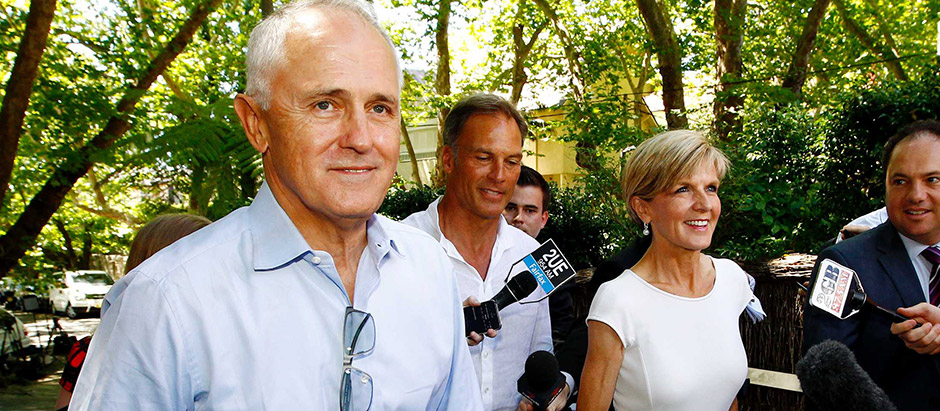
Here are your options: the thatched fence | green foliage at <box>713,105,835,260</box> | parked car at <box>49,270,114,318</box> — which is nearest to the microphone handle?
the thatched fence

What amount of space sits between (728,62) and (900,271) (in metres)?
10.5

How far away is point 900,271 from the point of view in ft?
9.91

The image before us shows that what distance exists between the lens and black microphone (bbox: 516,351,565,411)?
255 centimetres

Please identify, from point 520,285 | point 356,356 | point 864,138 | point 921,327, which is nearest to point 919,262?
point 921,327

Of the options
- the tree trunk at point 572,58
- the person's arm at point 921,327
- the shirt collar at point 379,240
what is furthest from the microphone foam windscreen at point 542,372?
the tree trunk at point 572,58

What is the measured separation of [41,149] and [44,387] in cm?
1097

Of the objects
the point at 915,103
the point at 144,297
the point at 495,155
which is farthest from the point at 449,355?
the point at 915,103

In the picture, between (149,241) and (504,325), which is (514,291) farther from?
(149,241)

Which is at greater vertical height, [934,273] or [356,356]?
[356,356]

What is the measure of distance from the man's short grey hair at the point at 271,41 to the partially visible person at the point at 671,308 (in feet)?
5.27

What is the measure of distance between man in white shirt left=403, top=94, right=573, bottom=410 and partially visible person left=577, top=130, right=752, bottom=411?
0.50m

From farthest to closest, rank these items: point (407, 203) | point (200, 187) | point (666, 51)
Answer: point (666, 51) < point (407, 203) < point (200, 187)

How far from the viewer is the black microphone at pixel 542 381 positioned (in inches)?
101

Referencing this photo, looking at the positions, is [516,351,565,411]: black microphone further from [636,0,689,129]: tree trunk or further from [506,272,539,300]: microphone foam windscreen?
[636,0,689,129]: tree trunk
